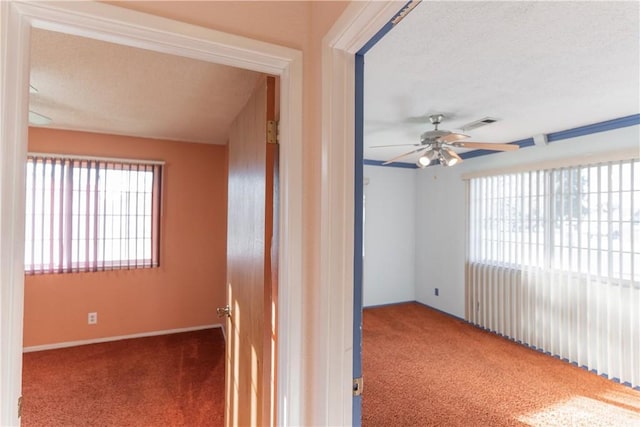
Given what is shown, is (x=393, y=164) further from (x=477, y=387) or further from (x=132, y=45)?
(x=132, y=45)

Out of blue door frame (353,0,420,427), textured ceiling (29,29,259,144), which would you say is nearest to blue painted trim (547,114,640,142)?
blue door frame (353,0,420,427)

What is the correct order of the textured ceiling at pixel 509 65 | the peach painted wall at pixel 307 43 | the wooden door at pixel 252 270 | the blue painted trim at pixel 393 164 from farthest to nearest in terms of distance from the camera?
the blue painted trim at pixel 393 164
the textured ceiling at pixel 509 65
the wooden door at pixel 252 270
the peach painted wall at pixel 307 43

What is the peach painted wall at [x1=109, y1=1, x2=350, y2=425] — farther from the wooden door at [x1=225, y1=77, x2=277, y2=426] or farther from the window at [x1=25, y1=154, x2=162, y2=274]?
the window at [x1=25, y1=154, x2=162, y2=274]

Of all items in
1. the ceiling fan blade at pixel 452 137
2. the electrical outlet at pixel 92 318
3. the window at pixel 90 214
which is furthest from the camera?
the electrical outlet at pixel 92 318

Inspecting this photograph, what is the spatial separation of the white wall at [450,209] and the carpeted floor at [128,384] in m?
3.21

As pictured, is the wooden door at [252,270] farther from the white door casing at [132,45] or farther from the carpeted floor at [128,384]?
the carpeted floor at [128,384]

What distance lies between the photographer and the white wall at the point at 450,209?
3162 millimetres

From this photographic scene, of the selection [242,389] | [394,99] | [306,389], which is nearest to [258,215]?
[306,389]

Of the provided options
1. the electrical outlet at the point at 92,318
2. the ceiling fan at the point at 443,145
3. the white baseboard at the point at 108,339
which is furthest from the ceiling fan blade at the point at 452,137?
the electrical outlet at the point at 92,318

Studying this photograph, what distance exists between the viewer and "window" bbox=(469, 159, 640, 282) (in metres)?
2.66

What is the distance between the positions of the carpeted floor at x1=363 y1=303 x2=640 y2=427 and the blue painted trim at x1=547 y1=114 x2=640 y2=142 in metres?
2.28

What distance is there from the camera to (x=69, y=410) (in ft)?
7.14

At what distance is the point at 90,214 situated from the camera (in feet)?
10.7

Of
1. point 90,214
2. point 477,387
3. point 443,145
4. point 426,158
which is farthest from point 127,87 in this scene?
point 477,387
